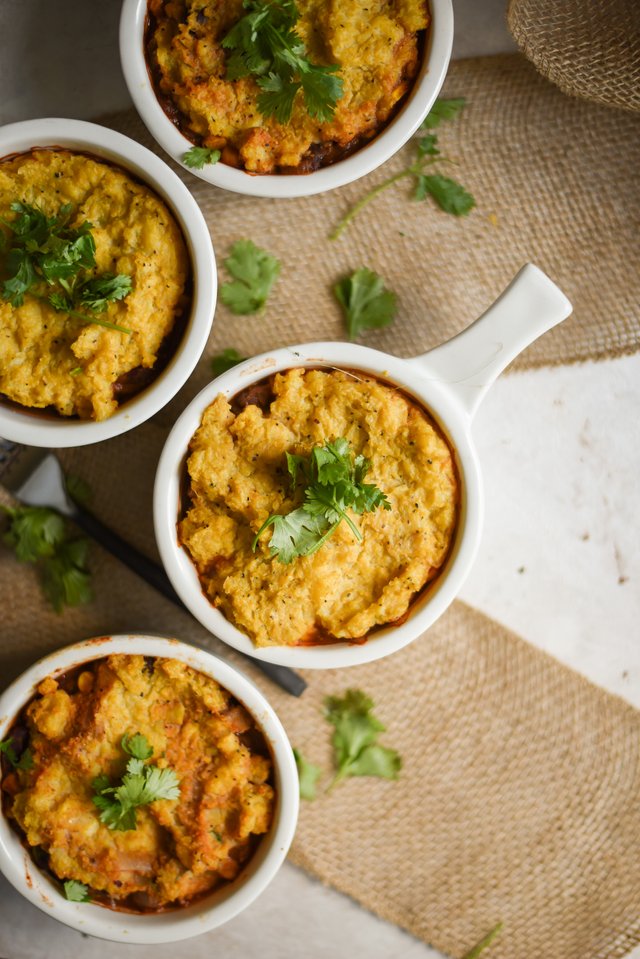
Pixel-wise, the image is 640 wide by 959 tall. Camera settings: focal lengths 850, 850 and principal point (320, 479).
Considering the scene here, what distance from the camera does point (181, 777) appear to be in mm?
2639

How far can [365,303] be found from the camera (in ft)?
10.0

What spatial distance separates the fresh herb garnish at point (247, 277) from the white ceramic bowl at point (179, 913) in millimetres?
1221

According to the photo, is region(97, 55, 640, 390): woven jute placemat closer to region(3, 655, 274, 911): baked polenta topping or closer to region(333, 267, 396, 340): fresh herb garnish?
region(333, 267, 396, 340): fresh herb garnish

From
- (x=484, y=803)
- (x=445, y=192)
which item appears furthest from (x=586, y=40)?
(x=484, y=803)

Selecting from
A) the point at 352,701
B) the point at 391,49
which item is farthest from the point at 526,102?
the point at 352,701

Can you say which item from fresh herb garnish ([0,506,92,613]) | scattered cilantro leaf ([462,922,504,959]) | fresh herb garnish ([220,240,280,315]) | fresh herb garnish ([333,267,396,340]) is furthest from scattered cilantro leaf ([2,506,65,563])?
scattered cilantro leaf ([462,922,504,959])

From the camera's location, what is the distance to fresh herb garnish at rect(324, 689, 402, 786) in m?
3.13

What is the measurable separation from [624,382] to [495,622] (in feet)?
3.41

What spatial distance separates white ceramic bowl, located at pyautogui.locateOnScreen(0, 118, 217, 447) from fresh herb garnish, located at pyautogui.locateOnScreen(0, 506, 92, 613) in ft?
1.93

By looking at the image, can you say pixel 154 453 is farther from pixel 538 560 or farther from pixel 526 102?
pixel 526 102

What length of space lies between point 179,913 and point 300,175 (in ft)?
7.63

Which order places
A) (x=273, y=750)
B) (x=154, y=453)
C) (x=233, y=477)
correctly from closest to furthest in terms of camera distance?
(x=233, y=477) → (x=273, y=750) → (x=154, y=453)

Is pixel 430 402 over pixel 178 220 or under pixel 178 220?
under

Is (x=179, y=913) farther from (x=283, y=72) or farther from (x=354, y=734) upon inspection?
(x=283, y=72)
